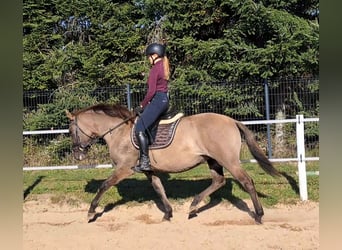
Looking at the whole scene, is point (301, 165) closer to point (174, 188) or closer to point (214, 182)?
point (214, 182)

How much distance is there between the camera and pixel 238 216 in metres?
6.12

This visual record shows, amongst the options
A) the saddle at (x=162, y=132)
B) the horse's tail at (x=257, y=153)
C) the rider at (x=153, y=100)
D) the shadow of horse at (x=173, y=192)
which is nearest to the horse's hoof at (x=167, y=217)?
the shadow of horse at (x=173, y=192)

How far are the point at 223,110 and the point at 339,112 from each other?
1080 centimetres

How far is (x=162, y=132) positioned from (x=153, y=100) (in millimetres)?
486

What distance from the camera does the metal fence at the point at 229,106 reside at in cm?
999

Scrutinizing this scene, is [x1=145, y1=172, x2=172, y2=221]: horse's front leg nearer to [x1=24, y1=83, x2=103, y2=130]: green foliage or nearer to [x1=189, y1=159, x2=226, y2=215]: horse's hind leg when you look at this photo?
[x1=189, y1=159, x2=226, y2=215]: horse's hind leg

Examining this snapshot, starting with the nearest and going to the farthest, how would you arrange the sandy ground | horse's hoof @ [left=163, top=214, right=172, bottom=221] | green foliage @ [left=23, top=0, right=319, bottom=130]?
the sandy ground < horse's hoof @ [left=163, top=214, right=172, bottom=221] < green foliage @ [left=23, top=0, right=319, bottom=130]

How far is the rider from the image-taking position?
18.5ft

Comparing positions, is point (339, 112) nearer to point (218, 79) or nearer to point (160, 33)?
point (218, 79)

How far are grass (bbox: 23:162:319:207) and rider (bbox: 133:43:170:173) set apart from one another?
162 centimetres

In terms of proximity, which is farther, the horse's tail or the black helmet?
the horse's tail

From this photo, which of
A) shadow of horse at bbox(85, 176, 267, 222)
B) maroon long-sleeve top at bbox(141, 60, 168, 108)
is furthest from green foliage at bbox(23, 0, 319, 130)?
maroon long-sleeve top at bbox(141, 60, 168, 108)

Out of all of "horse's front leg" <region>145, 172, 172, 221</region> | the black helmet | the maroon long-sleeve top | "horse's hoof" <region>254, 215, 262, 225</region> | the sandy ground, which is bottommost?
the sandy ground

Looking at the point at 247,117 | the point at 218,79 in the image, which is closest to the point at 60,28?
the point at 218,79
